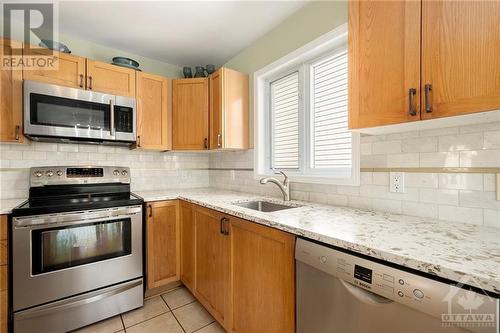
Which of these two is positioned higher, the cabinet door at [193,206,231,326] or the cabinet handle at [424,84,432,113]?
the cabinet handle at [424,84,432,113]

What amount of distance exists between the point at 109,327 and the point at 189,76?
8.30 feet

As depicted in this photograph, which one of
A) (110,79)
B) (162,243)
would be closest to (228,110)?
(110,79)

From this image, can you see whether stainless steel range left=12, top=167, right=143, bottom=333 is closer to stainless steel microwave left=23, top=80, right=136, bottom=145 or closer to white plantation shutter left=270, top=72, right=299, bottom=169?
stainless steel microwave left=23, top=80, right=136, bottom=145

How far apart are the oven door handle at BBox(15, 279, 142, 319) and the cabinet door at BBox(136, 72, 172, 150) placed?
1.32 m

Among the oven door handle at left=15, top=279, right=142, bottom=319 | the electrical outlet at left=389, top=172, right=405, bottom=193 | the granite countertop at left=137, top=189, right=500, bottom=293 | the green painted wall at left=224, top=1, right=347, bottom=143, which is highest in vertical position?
the green painted wall at left=224, top=1, right=347, bottom=143

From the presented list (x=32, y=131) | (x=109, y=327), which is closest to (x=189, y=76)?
(x=32, y=131)

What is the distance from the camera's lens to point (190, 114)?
2.59 m

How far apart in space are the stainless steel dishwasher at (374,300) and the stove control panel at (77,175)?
208 cm

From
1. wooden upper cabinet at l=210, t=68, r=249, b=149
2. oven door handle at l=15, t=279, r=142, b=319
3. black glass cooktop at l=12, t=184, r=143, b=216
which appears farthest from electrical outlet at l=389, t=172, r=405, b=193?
oven door handle at l=15, t=279, r=142, b=319

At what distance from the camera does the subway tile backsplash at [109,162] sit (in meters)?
2.04

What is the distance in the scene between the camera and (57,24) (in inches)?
82.9

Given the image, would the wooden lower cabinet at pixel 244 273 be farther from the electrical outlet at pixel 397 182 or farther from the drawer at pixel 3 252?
the drawer at pixel 3 252

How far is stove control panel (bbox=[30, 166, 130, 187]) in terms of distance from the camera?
1990mm

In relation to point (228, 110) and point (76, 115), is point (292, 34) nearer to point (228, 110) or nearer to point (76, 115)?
point (228, 110)
